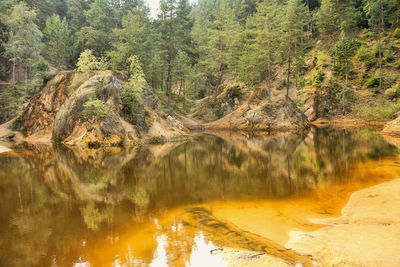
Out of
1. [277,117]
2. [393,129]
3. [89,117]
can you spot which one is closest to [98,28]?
[89,117]

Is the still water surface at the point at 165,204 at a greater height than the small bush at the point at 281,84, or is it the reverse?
the small bush at the point at 281,84

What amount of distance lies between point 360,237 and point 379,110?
1603 inches

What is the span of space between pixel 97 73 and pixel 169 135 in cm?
1129

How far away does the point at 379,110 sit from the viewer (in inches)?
1555

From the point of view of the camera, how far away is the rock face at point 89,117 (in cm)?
2770

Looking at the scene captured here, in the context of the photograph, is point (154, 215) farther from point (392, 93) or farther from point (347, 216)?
point (392, 93)

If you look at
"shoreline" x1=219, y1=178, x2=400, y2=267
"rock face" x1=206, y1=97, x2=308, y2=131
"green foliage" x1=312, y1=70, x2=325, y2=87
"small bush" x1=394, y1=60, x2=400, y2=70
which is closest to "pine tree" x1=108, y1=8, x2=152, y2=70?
"rock face" x1=206, y1=97, x2=308, y2=131

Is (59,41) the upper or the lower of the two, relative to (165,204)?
upper

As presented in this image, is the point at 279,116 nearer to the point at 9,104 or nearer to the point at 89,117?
the point at 89,117

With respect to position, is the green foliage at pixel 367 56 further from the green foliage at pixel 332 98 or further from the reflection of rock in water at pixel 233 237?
the reflection of rock in water at pixel 233 237

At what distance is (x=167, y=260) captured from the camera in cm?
555

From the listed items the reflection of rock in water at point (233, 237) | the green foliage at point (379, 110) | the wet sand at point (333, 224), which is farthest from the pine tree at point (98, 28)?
the wet sand at point (333, 224)

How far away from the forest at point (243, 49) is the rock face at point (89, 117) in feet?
9.21

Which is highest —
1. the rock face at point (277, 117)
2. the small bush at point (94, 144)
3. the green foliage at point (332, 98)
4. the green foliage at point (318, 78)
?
the green foliage at point (318, 78)
